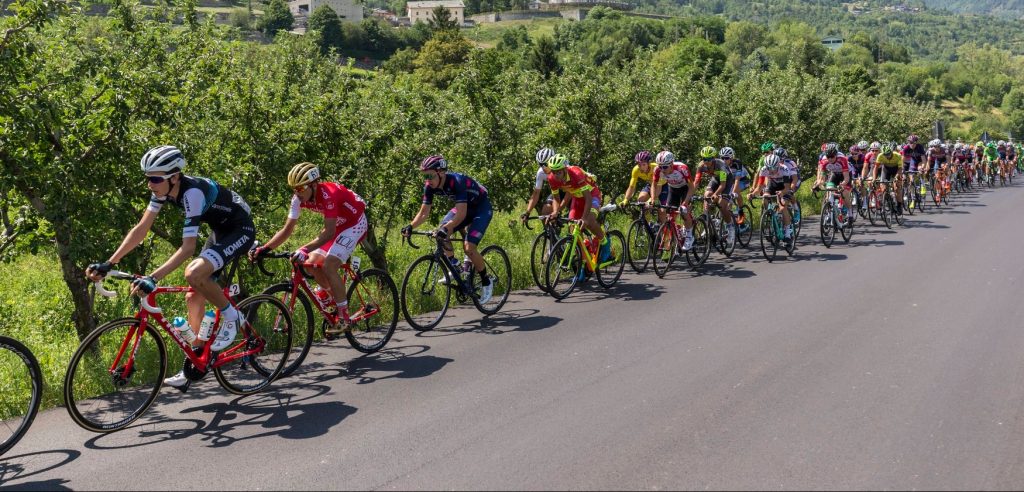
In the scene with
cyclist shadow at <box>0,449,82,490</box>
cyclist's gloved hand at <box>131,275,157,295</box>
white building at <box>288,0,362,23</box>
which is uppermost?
white building at <box>288,0,362,23</box>

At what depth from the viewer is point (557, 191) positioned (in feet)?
41.3

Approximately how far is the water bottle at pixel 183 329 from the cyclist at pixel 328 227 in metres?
1.04

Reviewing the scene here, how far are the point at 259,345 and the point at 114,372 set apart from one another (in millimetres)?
1272

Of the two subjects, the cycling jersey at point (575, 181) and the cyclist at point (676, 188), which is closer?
the cycling jersey at point (575, 181)

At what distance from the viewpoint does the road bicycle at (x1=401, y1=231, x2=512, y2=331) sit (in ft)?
32.1

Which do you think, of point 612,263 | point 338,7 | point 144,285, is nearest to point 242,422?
point 144,285

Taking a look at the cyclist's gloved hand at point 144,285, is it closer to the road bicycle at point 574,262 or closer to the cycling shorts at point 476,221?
the cycling shorts at point 476,221

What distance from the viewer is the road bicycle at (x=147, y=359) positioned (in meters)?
6.45

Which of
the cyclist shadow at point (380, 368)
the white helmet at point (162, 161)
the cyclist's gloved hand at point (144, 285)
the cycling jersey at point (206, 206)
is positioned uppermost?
the white helmet at point (162, 161)

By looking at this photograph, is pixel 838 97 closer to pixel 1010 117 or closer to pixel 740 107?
pixel 740 107

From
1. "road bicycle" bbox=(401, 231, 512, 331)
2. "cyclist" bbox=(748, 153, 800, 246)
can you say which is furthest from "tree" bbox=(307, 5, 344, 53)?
"road bicycle" bbox=(401, 231, 512, 331)

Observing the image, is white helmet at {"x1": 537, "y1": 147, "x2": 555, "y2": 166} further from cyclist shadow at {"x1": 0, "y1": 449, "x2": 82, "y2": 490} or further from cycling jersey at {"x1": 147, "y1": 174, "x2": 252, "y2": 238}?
cyclist shadow at {"x1": 0, "y1": 449, "x2": 82, "y2": 490}

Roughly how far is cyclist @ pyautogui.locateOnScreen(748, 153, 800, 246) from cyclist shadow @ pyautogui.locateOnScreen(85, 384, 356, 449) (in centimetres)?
1010

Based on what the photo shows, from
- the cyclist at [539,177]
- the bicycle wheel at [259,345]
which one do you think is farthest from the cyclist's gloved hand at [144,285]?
the cyclist at [539,177]
